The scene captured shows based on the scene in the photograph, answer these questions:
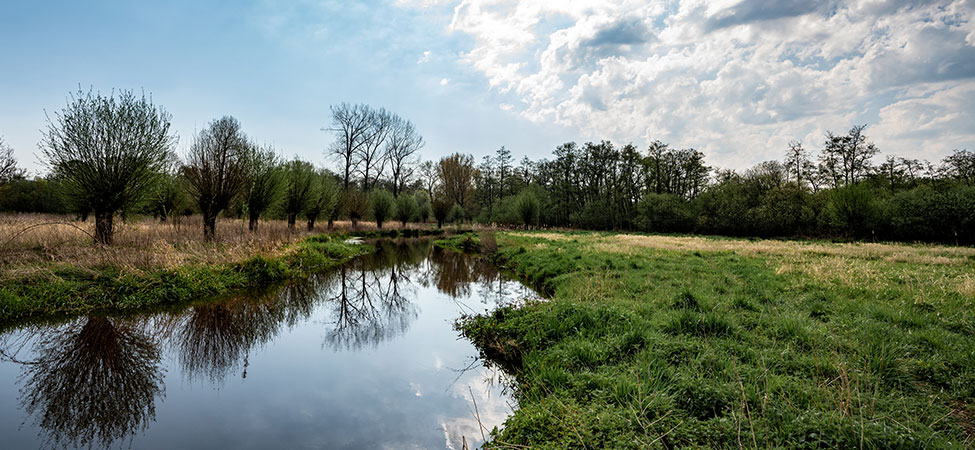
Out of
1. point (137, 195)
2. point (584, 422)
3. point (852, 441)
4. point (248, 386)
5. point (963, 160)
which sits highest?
point (963, 160)

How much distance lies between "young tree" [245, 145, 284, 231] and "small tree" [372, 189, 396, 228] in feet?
52.5

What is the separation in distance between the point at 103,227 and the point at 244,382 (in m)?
11.0

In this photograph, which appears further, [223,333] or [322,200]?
[322,200]

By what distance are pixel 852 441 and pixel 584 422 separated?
6.38ft

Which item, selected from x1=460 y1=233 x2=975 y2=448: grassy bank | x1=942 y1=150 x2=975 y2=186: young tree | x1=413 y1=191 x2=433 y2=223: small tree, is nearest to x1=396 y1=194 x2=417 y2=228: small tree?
x1=413 y1=191 x2=433 y2=223: small tree

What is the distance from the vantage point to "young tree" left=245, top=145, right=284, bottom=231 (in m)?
19.2

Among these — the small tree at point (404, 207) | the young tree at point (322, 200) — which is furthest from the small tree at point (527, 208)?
the young tree at point (322, 200)

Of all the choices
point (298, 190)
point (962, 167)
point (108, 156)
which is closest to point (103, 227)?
point (108, 156)

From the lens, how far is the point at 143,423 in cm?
395

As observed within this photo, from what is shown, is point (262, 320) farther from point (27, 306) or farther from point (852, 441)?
point (852, 441)

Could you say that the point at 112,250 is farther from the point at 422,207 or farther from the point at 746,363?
the point at 422,207

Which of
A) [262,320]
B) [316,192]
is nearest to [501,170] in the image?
[316,192]

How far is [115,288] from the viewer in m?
8.09

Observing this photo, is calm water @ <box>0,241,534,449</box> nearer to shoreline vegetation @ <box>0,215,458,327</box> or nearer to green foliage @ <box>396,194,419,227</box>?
shoreline vegetation @ <box>0,215,458,327</box>
